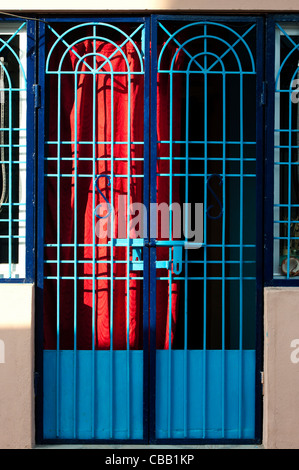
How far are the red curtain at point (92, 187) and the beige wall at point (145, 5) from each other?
26cm

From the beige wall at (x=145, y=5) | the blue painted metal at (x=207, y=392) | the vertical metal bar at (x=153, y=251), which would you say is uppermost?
the beige wall at (x=145, y=5)

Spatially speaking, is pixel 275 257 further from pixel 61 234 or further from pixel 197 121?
pixel 61 234

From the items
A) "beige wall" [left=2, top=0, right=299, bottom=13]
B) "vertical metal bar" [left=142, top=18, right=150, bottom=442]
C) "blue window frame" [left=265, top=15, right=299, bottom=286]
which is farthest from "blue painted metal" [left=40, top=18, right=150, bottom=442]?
"blue window frame" [left=265, top=15, right=299, bottom=286]

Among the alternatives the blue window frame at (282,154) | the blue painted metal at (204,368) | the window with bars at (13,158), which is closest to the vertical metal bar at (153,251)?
the blue painted metal at (204,368)

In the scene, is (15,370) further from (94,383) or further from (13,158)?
(13,158)

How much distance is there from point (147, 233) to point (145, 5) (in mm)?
1547

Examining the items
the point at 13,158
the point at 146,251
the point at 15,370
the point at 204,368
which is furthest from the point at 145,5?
the point at 15,370

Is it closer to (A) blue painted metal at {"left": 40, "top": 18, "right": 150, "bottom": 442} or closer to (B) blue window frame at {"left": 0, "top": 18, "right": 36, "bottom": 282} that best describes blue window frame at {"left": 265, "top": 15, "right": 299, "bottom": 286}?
(A) blue painted metal at {"left": 40, "top": 18, "right": 150, "bottom": 442}

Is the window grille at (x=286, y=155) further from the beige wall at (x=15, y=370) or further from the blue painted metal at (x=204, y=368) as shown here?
the beige wall at (x=15, y=370)

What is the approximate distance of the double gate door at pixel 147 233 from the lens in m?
4.09

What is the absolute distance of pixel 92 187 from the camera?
13.6 feet

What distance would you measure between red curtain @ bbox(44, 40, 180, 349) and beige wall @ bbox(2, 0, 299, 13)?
0.26 metres

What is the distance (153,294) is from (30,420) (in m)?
1.19

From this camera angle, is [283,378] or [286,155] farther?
[286,155]
